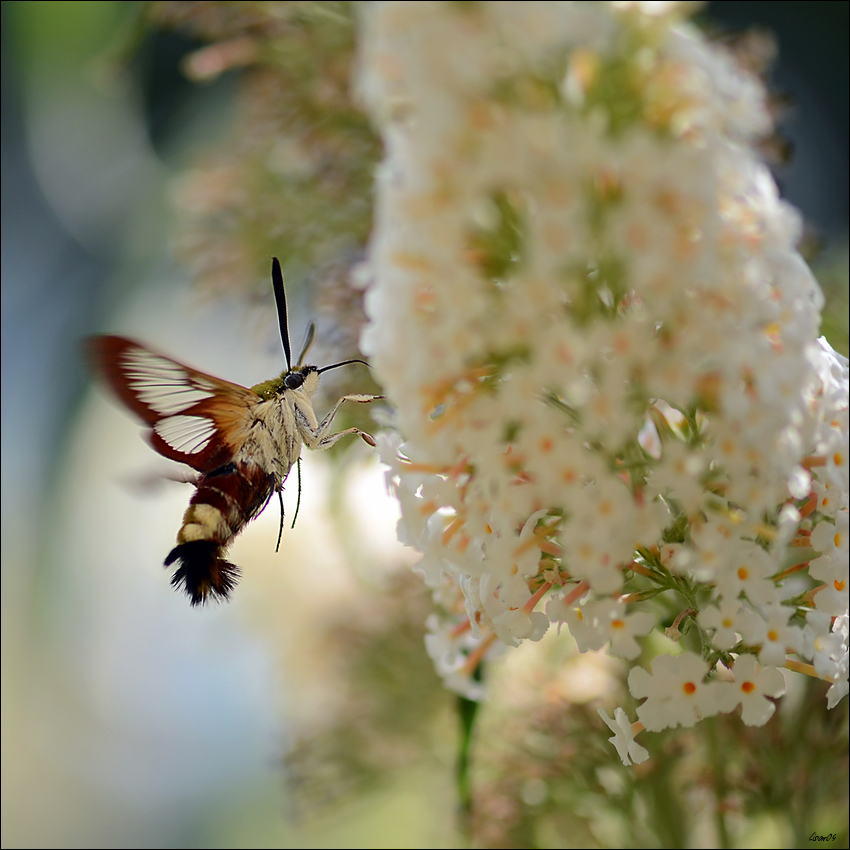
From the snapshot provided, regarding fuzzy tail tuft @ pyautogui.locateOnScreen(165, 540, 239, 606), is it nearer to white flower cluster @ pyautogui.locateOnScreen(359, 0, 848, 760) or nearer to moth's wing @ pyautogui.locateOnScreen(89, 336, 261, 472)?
moth's wing @ pyautogui.locateOnScreen(89, 336, 261, 472)

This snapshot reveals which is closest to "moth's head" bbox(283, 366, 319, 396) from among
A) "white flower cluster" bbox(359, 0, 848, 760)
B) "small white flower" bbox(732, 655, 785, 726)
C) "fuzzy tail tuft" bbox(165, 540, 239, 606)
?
"fuzzy tail tuft" bbox(165, 540, 239, 606)

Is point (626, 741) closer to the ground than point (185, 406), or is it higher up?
closer to the ground

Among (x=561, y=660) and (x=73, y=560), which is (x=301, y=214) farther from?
(x=73, y=560)

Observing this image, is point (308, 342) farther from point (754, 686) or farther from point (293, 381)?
point (754, 686)

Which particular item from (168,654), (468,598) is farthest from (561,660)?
(168,654)

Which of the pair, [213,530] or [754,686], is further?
[213,530]

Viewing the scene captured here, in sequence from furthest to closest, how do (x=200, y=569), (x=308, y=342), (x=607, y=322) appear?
(x=308, y=342)
(x=200, y=569)
(x=607, y=322)

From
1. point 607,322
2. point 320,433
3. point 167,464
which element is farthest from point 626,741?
point 167,464

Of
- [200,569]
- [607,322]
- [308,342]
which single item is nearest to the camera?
[607,322]

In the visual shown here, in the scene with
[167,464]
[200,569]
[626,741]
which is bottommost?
[626,741]
